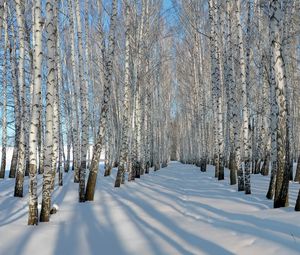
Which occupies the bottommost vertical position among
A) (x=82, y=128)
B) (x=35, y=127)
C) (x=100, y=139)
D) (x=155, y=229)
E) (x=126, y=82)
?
(x=155, y=229)

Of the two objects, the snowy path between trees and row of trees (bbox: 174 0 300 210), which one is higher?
row of trees (bbox: 174 0 300 210)

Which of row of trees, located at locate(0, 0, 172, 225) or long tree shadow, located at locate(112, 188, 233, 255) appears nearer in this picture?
long tree shadow, located at locate(112, 188, 233, 255)

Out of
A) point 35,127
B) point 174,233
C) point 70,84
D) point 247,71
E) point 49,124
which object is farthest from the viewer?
point 70,84

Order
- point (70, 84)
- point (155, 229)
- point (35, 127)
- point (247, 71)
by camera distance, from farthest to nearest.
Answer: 1. point (70, 84)
2. point (247, 71)
3. point (35, 127)
4. point (155, 229)

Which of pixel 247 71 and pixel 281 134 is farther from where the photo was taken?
pixel 247 71

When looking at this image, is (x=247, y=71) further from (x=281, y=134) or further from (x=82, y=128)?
(x=82, y=128)

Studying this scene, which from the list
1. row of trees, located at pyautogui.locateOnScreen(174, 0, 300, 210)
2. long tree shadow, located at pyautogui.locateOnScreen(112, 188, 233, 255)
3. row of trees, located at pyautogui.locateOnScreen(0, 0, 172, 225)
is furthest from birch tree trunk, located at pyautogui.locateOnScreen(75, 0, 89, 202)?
row of trees, located at pyautogui.locateOnScreen(174, 0, 300, 210)

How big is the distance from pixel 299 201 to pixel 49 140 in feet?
16.7

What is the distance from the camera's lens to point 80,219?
7.16 m

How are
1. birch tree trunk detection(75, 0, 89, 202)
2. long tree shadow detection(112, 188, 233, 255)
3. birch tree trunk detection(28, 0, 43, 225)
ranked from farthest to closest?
birch tree trunk detection(75, 0, 89, 202) < birch tree trunk detection(28, 0, 43, 225) < long tree shadow detection(112, 188, 233, 255)

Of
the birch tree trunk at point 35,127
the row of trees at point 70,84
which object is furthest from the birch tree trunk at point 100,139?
the birch tree trunk at point 35,127

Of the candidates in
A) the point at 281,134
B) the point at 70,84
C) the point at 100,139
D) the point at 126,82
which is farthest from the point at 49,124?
the point at 70,84

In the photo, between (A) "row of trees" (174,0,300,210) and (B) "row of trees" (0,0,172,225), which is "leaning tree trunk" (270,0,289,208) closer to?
(A) "row of trees" (174,0,300,210)

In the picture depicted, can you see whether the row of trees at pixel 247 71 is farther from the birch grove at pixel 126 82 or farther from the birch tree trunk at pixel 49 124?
the birch tree trunk at pixel 49 124
